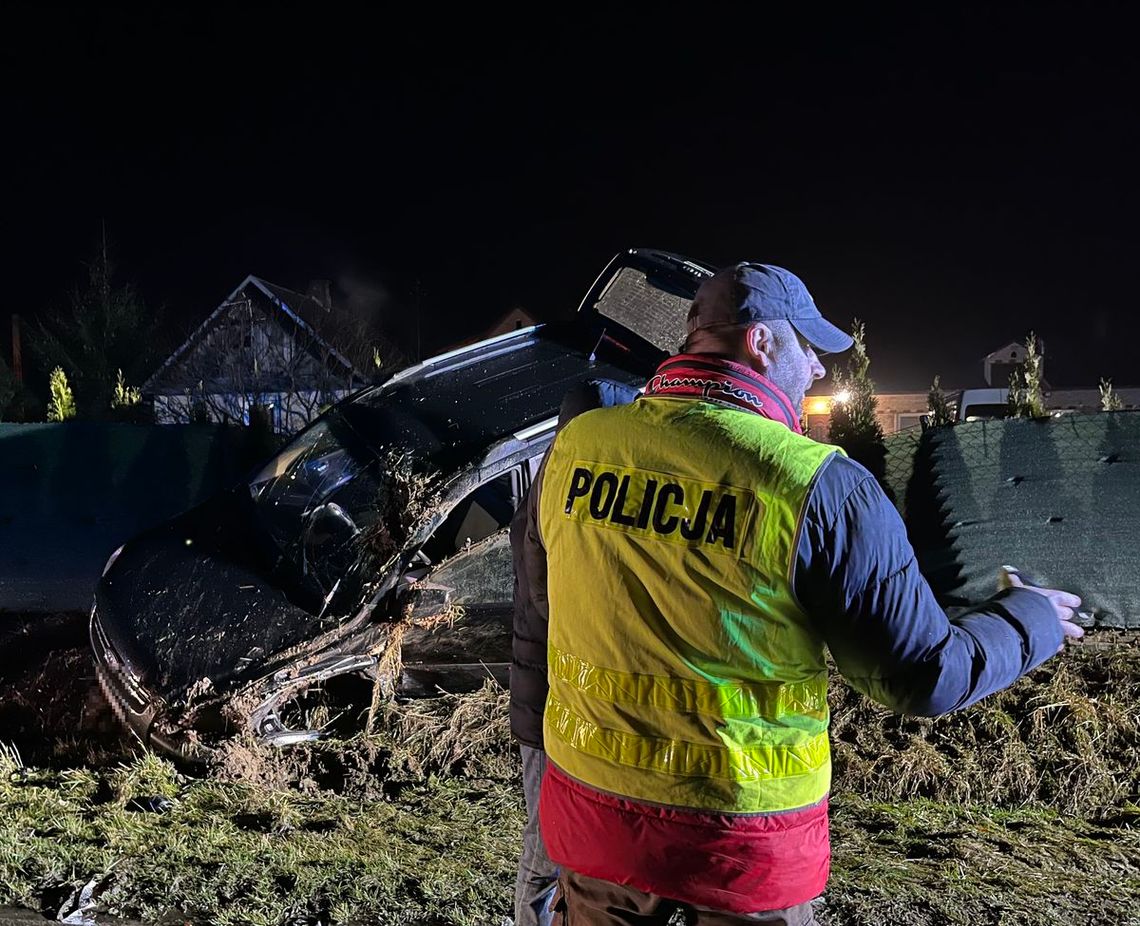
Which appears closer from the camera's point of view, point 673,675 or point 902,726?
point 673,675

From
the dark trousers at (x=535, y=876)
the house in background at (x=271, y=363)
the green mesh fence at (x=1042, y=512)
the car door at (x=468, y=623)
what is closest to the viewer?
the dark trousers at (x=535, y=876)

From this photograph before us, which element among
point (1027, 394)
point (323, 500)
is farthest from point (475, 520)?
point (1027, 394)

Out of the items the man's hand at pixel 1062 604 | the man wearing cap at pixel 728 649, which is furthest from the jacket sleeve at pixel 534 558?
the man's hand at pixel 1062 604

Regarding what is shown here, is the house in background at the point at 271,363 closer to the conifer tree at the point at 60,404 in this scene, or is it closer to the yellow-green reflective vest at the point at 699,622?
the conifer tree at the point at 60,404

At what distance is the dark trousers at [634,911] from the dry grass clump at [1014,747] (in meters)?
3.01

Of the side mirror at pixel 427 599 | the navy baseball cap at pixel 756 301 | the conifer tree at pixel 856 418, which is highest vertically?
the conifer tree at pixel 856 418

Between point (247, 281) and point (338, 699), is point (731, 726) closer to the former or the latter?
point (338, 699)

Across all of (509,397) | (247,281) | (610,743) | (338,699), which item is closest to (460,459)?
(509,397)

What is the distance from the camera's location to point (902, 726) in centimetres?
442

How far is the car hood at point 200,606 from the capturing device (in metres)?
4.03

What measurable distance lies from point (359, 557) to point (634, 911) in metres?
3.14

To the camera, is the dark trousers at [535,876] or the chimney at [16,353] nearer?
the dark trousers at [535,876]

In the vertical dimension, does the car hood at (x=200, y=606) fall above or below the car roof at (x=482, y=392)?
below

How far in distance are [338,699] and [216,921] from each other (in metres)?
1.67
